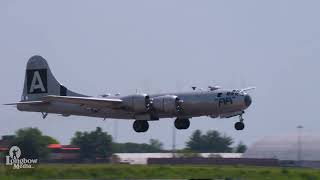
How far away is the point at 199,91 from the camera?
55312 millimetres

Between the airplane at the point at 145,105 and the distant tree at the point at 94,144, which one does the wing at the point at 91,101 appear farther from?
the distant tree at the point at 94,144

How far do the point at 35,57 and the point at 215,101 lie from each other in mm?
15934

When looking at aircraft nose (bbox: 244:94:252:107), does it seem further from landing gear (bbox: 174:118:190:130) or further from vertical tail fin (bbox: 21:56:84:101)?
A: vertical tail fin (bbox: 21:56:84:101)

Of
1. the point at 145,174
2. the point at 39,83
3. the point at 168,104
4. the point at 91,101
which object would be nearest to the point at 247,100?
the point at 168,104

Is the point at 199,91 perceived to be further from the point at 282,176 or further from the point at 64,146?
the point at 64,146

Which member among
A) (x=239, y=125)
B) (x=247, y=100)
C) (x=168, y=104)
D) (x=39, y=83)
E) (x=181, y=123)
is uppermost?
(x=39, y=83)

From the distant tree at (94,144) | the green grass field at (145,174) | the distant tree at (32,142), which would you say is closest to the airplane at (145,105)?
the green grass field at (145,174)

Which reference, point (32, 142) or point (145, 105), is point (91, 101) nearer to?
point (145, 105)

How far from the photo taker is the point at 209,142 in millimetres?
149375

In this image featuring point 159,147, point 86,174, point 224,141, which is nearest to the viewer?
point 86,174

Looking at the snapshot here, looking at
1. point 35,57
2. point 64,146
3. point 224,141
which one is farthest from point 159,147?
point 35,57

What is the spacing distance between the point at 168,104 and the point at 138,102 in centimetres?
225

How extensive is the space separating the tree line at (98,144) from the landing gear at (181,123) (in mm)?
17815

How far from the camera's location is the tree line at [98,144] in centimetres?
8425
